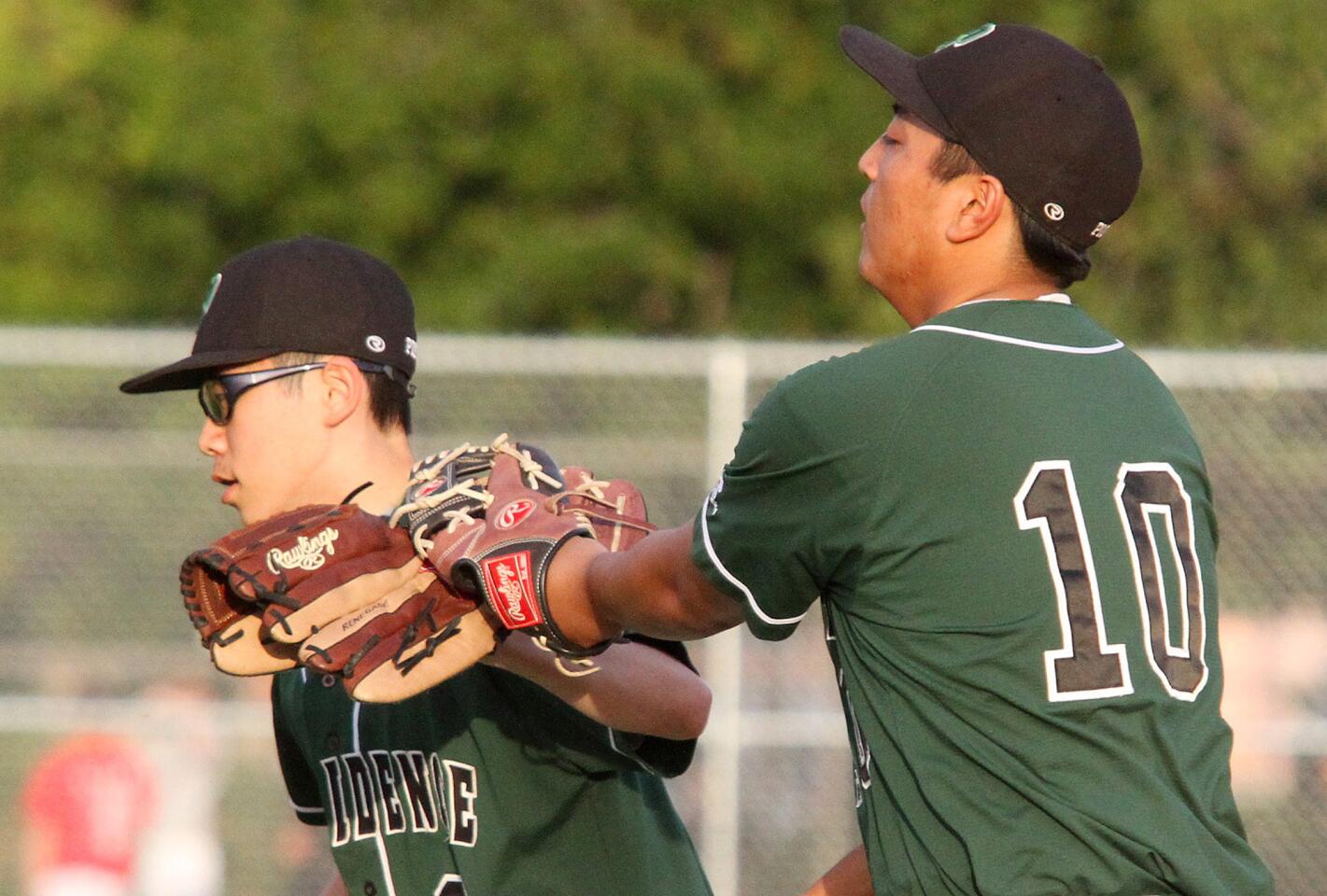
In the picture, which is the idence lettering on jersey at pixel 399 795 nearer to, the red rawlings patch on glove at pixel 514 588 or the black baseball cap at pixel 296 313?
the red rawlings patch on glove at pixel 514 588

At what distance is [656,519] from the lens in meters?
7.89

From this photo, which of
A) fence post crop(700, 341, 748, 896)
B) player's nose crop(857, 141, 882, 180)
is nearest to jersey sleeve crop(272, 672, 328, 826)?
player's nose crop(857, 141, 882, 180)

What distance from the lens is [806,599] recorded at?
8.27ft

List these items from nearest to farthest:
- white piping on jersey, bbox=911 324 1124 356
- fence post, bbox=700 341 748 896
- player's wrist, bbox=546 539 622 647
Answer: white piping on jersey, bbox=911 324 1124 356, player's wrist, bbox=546 539 622 647, fence post, bbox=700 341 748 896

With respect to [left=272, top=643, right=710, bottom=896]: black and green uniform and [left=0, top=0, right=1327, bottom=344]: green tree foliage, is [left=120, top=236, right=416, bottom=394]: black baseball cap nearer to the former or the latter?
[left=272, top=643, right=710, bottom=896]: black and green uniform

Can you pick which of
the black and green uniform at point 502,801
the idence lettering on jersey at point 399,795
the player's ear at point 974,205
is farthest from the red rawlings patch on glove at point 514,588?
the player's ear at point 974,205

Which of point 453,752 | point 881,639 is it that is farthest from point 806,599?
point 453,752

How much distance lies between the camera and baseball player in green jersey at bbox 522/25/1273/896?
2355mm

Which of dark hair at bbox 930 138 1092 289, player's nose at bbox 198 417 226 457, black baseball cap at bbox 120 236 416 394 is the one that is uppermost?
dark hair at bbox 930 138 1092 289

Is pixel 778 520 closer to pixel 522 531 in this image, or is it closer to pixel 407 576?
pixel 522 531

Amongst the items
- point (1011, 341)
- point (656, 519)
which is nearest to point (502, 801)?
point (1011, 341)

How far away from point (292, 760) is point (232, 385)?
0.83m

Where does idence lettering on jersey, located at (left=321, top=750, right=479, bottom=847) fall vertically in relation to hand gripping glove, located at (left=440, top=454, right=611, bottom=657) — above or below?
below

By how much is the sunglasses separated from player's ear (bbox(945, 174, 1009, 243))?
4.50 ft
